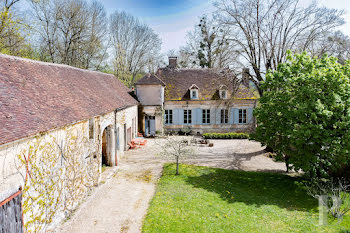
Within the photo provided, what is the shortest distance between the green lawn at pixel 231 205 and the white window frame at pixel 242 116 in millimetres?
12126

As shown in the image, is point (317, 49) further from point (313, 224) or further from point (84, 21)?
point (84, 21)

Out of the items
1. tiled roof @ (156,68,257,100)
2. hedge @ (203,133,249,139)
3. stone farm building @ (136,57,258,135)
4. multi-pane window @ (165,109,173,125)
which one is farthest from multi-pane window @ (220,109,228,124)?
multi-pane window @ (165,109,173,125)

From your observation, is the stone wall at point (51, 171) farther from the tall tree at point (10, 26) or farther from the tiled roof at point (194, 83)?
the tiled roof at point (194, 83)

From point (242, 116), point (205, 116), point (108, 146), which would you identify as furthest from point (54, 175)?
point (242, 116)

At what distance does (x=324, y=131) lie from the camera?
10133 mm

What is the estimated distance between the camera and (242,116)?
2547 centimetres

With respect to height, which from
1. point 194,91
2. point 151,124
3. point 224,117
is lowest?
point 151,124

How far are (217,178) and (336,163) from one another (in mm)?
5871

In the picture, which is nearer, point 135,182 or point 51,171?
point 51,171

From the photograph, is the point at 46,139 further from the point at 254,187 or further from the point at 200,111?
the point at 200,111

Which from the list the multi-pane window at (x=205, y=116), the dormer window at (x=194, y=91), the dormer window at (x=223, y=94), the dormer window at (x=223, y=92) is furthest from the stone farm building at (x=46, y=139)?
the dormer window at (x=223, y=94)

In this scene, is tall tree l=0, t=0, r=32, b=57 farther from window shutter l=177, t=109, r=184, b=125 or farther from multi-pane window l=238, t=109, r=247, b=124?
multi-pane window l=238, t=109, r=247, b=124

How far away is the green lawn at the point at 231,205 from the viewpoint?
804 cm

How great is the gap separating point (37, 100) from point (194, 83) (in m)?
20.4
